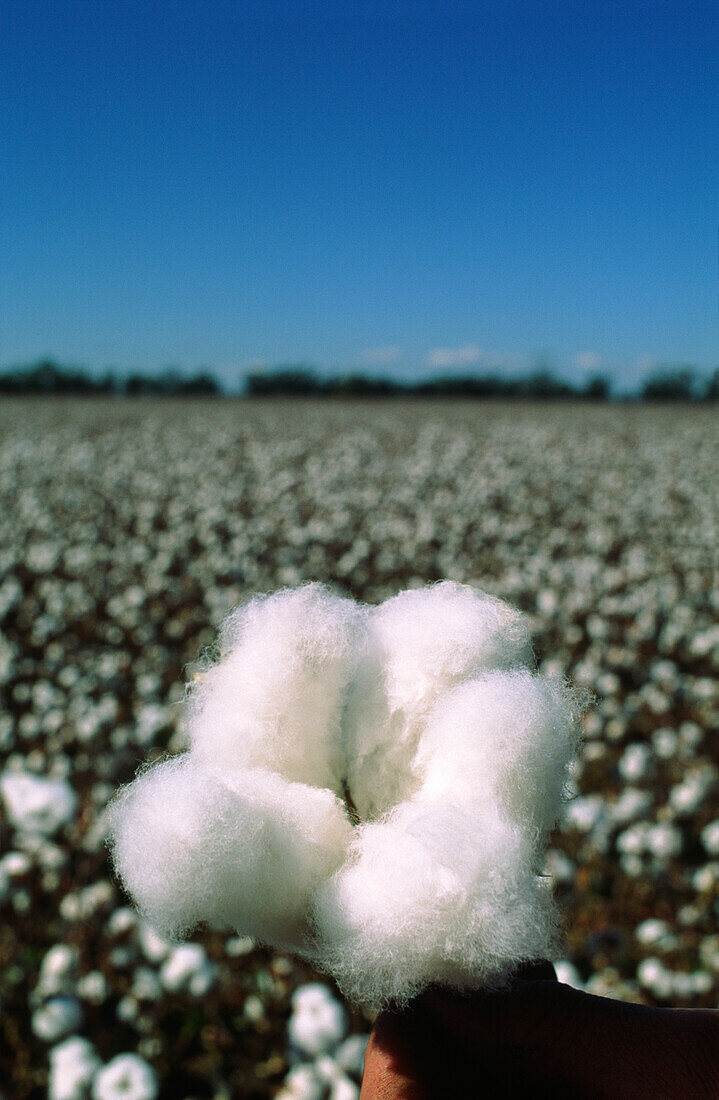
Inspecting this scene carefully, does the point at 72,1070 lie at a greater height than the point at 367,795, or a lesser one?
lesser

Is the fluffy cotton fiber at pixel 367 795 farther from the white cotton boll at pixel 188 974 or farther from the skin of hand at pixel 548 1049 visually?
the white cotton boll at pixel 188 974

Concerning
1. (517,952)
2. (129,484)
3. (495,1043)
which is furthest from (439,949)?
(129,484)

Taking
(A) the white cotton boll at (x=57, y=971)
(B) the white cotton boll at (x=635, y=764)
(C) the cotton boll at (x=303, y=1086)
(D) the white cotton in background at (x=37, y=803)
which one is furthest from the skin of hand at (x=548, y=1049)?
(B) the white cotton boll at (x=635, y=764)

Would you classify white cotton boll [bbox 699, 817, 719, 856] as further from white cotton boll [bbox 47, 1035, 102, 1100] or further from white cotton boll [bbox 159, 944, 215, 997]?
white cotton boll [bbox 47, 1035, 102, 1100]

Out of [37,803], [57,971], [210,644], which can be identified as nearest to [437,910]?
[210,644]

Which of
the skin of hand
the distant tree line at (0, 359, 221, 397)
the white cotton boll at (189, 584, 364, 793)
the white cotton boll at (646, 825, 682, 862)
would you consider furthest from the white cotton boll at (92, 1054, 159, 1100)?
the distant tree line at (0, 359, 221, 397)

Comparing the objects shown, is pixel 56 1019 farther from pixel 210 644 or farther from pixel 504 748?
pixel 504 748

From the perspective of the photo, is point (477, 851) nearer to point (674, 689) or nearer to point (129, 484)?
point (674, 689)
